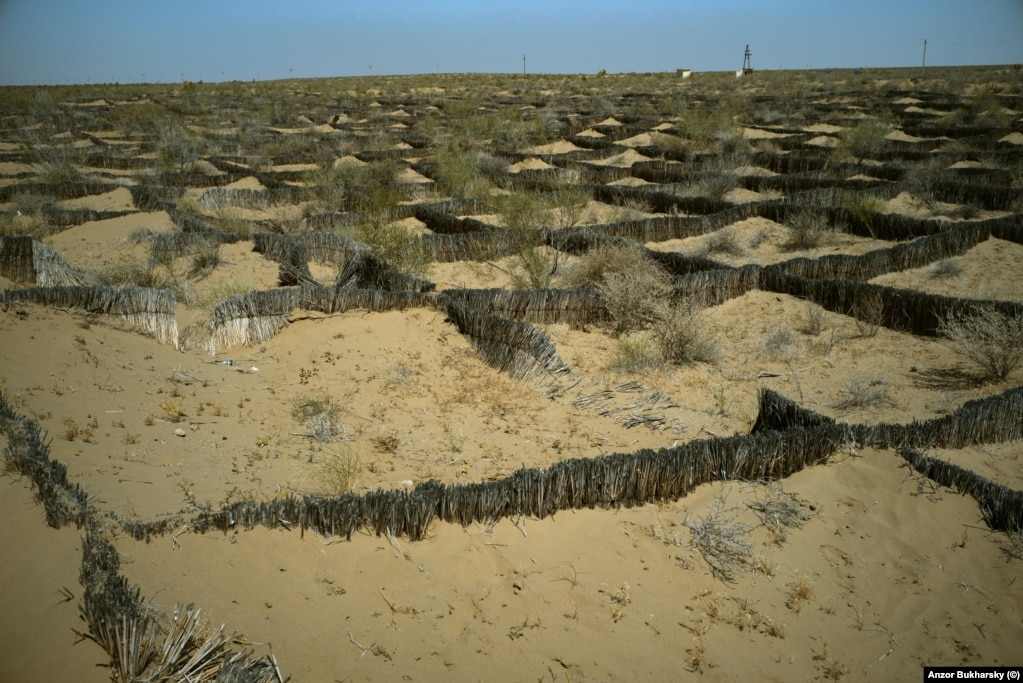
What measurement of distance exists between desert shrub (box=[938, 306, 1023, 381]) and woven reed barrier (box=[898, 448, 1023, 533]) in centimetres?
210

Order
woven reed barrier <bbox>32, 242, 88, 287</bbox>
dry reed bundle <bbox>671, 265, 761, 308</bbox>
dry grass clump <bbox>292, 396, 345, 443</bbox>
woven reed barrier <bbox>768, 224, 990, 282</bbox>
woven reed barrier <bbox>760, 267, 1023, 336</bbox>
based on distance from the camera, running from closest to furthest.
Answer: dry grass clump <bbox>292, 396, 345, 443</bbox> < woven reed barrier <bbox>760, 267, 1023, 336</bbox> < woven reed barrier <bbox>32, 242, 88, 287</bbox> < dry reed bundle <bbox>671, 265, 761, 308</bbox> < woven reed barrier <bbox>768, 224, 990, 282</bbox>

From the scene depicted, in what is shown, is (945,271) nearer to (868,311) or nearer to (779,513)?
(868,311)

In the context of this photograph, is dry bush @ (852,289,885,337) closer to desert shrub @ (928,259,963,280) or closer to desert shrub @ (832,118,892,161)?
desert shrub @ (928,259,963,280)

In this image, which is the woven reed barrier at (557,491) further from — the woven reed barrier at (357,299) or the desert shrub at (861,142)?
the desert shrub at (861,142)

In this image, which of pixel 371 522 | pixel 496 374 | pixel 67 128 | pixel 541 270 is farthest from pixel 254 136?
pixel 371 522

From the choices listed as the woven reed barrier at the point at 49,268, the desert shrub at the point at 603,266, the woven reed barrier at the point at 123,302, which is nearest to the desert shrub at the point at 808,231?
the desert shrub at the point at 603,266

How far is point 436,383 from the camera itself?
698 cm

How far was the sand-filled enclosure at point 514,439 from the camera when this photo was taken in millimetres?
3885

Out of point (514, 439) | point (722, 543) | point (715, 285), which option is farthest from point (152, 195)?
point (722, 543)

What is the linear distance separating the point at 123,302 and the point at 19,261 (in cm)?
212

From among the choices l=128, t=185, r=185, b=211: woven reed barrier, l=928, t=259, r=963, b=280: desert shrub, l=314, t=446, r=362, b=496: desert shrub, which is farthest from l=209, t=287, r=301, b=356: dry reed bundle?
l=928, t=259, r=963, b=280: desert shrub

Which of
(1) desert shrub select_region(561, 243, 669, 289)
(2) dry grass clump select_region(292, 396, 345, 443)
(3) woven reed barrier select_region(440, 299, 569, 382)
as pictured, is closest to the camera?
(2) dry grass clump select_region(292, 396, 345, 443)

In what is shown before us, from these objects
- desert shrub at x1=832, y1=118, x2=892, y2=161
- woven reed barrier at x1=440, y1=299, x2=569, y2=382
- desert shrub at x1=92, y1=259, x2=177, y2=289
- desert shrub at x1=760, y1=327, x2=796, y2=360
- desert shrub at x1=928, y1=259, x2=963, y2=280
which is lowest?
desert shrub at x1=760, y1=327, x2=796, y2=360

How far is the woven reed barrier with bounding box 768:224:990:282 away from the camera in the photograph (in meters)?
9.66
